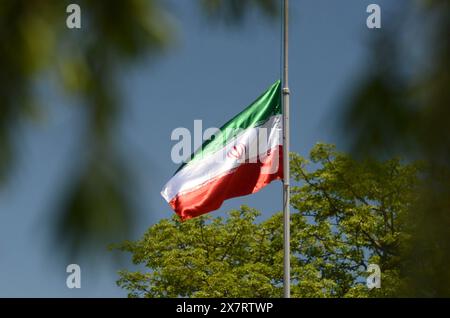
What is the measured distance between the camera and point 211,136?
13398 millimetres

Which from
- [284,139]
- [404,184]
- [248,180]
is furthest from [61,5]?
[284,139]

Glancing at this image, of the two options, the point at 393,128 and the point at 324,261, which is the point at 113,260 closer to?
the point at 393,128

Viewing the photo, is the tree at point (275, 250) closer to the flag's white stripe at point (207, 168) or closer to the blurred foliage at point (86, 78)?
the flag's white stripe at point (207, 168)

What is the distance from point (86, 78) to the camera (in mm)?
1373

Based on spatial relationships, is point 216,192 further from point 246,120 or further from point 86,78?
point 86,78

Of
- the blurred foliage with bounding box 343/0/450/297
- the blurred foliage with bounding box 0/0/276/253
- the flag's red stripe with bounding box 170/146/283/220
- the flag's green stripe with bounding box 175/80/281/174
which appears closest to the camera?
the blurred foliage with bounding box 0/0/276/253

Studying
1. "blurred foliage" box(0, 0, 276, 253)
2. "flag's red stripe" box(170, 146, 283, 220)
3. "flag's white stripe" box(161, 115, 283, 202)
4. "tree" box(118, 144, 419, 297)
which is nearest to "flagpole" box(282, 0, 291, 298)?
"flag's white stripe" box(161, 115, 283, 202)

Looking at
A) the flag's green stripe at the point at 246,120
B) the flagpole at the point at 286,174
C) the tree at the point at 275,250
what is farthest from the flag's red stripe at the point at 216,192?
the tree at the point at 275,250

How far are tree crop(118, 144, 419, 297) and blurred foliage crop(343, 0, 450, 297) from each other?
1881 cm

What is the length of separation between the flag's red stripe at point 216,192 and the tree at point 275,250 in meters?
7.71

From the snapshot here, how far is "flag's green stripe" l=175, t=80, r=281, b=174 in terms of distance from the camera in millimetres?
13195

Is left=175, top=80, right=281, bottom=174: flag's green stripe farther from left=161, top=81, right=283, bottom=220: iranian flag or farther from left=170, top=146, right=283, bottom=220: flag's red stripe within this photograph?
left=170, top=146, right=283, bottom=220: flag's red stripe

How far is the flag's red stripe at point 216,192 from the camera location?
12750 millimetres

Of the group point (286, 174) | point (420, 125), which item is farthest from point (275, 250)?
point (420, 125)
